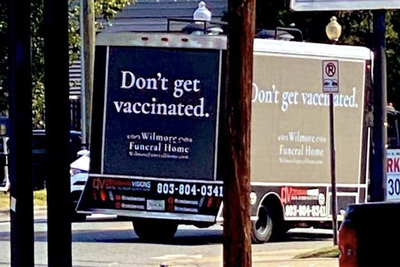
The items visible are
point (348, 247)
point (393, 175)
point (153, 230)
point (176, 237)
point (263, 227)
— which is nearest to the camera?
point (348, 247)

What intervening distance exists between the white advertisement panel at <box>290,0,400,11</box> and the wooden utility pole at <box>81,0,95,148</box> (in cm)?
1252

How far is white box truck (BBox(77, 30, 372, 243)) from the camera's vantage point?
17.5m

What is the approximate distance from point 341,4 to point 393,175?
4560 millimetres

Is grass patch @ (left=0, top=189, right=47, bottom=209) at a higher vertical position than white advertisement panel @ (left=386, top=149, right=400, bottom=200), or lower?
lower

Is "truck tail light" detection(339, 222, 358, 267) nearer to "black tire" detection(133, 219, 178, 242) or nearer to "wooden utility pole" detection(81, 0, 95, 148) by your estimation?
"black tire" detection(133, 219, 178, 242)

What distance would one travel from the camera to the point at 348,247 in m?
8.05

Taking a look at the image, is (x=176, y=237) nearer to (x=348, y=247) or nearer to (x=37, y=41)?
(x=37, y=41)

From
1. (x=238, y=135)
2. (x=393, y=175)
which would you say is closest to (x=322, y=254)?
(x=393, y=175)

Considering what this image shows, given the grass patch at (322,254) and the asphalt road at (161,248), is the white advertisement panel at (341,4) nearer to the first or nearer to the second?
the asphalt road at (161,248)

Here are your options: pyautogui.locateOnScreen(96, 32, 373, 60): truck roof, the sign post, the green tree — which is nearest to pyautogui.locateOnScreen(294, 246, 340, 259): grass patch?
the sign post

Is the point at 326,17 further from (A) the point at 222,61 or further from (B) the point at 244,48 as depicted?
(B) the point at 244,48

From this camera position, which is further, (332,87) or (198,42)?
(198,42)

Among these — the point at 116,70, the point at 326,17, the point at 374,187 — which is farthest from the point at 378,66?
the point at 326,17

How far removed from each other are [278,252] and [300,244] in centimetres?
163
